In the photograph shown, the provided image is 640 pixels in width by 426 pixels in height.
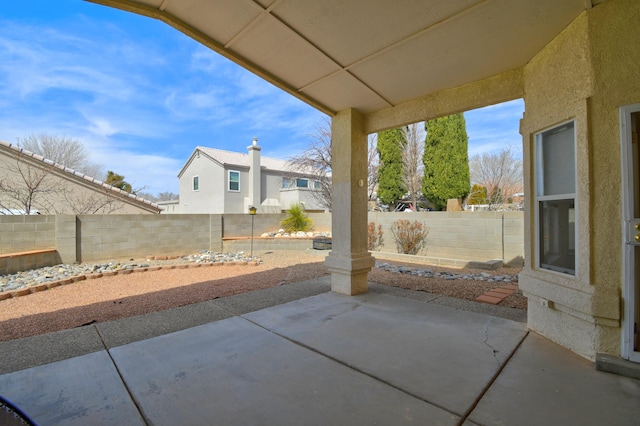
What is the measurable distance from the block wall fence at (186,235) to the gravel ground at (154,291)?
1167mm

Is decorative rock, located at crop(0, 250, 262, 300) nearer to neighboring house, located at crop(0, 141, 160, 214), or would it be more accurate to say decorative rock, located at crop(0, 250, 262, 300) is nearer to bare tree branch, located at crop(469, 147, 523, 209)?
neighboring house, located at crop(0, 141, 160, 214)

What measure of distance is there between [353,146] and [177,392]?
3998 mm

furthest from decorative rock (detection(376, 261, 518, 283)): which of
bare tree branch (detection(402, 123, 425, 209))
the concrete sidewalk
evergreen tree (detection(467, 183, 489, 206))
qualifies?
evergreen tree (detection(467, 183, 489, 206))

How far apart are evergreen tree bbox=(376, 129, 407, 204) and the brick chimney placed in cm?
914

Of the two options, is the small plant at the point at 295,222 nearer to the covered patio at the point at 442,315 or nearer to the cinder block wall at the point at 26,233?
the cinder block wall at the point at 26,233

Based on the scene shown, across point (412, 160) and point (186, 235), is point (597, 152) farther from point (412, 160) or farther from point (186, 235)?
point (412, 160)

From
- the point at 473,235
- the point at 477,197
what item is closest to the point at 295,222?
the point at 473,235

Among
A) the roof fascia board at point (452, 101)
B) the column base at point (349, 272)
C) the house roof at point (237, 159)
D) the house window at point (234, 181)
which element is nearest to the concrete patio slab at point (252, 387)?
the column base at point (349, 272)

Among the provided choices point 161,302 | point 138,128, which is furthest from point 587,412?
point 138,128

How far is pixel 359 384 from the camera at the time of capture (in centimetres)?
227

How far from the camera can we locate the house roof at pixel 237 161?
66.5ft

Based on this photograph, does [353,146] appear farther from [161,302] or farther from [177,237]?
[177,237]

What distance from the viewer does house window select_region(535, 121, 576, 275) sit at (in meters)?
2.84

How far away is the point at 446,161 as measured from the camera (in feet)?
47.2
